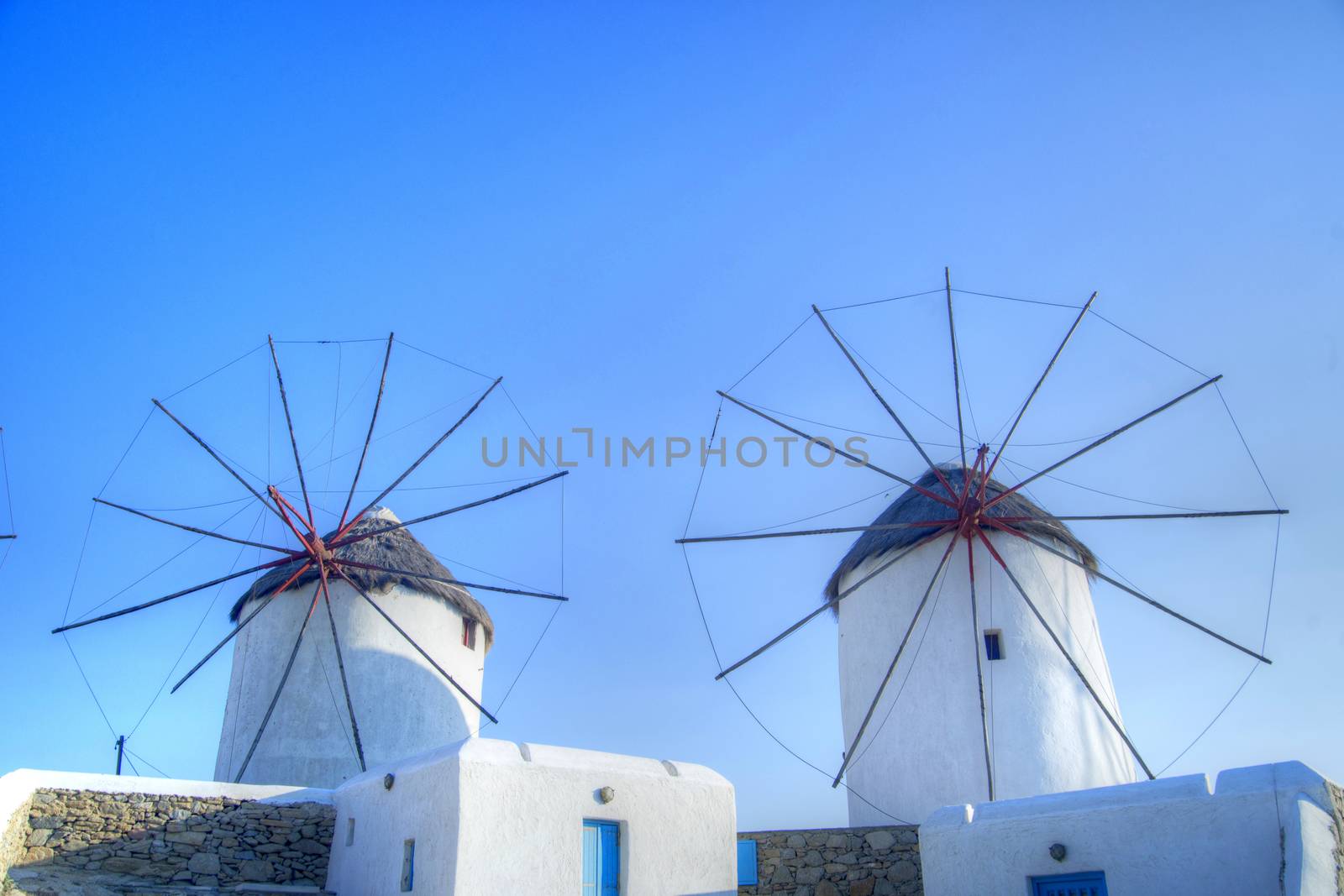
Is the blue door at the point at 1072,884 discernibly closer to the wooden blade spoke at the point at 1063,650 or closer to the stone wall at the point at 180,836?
the wooden blade spoke at the point at 1063,650

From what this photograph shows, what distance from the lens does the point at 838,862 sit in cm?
1346

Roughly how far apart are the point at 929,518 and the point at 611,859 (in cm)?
692

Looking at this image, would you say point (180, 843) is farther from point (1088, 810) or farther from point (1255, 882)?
point (1255, 882)

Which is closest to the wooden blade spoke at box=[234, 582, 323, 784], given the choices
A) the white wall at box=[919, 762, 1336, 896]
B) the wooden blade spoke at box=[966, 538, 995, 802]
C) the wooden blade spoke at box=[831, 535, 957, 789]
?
the wooden blade spoke at box=[831, 535, 957, 789]

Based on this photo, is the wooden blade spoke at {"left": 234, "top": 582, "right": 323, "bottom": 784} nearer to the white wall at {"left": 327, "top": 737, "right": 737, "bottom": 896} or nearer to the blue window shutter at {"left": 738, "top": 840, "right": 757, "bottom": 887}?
the white wall at {"left": 327, "top": 737, "right": 737, "bottom": 896}

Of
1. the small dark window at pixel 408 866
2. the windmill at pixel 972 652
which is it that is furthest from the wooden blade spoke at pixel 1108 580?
the small dark window at pixel 408 866

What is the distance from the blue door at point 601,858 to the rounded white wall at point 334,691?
5423mm

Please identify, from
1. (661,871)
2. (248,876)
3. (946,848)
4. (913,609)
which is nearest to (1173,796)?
(946,848)

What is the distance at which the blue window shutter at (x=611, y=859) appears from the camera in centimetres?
1061

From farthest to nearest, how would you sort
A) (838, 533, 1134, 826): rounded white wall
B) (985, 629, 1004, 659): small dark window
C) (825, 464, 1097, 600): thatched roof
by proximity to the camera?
(825, 464, 1097, 600): thatched roof
(985, 629, 1004, 659): small dark window
(838, 533, 1134, 826): rounded white wall

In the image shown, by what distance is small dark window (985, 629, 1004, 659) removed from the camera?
14477 mm

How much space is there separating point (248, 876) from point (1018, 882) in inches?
294

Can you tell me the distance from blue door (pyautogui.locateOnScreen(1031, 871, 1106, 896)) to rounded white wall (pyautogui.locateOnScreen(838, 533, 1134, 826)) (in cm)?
409

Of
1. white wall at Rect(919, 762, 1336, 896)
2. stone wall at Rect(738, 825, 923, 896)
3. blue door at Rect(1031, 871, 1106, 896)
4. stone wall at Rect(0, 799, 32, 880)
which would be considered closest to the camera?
white wall at Rect(919, 762, 1336, 896)
